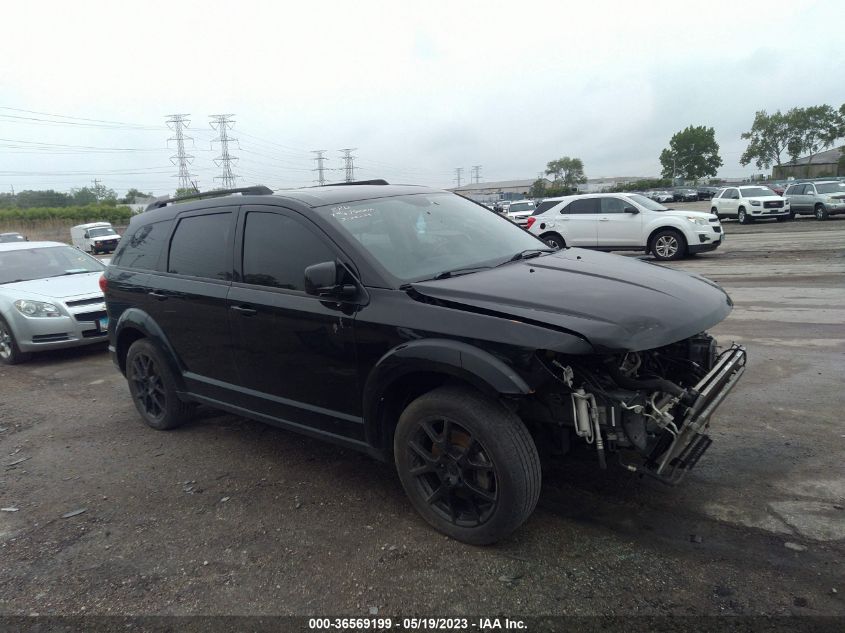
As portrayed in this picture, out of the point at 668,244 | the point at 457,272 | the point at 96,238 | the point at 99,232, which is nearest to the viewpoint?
the point at 457,272

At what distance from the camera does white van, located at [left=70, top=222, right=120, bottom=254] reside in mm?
33781

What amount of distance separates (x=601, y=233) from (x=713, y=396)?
13.4 m

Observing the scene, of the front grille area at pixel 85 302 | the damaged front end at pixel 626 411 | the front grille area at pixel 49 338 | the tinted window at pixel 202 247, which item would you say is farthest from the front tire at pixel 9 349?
the damaged front end at pixel 626 411

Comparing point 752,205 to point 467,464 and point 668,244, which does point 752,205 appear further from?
point 467,464

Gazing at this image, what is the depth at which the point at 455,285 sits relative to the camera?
3.37m

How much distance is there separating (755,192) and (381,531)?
2988cm

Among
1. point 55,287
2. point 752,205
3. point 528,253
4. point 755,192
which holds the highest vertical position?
point 755,192

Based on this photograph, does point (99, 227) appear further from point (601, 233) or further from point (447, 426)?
point (447, 426)

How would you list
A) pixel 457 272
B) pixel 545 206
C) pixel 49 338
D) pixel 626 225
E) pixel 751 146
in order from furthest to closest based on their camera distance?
pixel 751 146 → pixel 545 206 → pixel 626 225 → pixel 49 338 → pixel 457 272

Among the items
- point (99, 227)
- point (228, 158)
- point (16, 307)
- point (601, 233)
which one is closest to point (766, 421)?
point (16, 307)

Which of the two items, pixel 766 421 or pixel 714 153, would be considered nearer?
pixel 766 421

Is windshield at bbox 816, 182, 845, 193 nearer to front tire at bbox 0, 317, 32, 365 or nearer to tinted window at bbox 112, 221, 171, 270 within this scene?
tinted window at bbox 112, 221, 171, 270

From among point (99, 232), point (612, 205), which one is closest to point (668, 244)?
point (612, 205)

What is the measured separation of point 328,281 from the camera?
10.8ft
